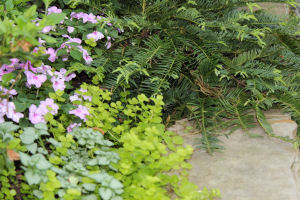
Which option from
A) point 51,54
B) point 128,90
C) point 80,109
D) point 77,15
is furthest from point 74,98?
point 77,15

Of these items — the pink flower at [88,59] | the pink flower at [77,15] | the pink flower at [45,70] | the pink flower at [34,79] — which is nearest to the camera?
the pink flower at [34,79]

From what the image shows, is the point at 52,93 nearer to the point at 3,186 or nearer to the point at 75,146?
the point at 75,146

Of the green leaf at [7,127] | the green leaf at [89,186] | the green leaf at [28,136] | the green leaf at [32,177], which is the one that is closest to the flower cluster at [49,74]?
the green leaf at [7,127]

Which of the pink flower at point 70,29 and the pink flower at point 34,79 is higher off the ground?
the pink flower at point 70,29

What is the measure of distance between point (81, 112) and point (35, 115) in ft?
0.85

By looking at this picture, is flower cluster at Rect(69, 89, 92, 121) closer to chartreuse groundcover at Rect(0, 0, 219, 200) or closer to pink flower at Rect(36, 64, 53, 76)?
chartreuse groundcover at Rect(0, 0, 219, 200)

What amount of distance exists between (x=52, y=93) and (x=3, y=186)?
57 cm

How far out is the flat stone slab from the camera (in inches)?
69.1

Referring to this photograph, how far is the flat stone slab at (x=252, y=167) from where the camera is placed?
1.76 m

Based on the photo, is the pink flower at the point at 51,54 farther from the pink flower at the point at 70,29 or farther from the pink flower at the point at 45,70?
the pink flower at the point at 70,29

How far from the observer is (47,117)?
184cm

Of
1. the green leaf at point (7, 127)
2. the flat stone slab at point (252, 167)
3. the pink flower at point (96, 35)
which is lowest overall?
the flat stone slab at point (252, 167)

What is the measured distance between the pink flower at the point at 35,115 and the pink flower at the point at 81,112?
0.57 feet

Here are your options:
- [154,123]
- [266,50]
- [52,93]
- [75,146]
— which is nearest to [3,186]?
[75,146]
